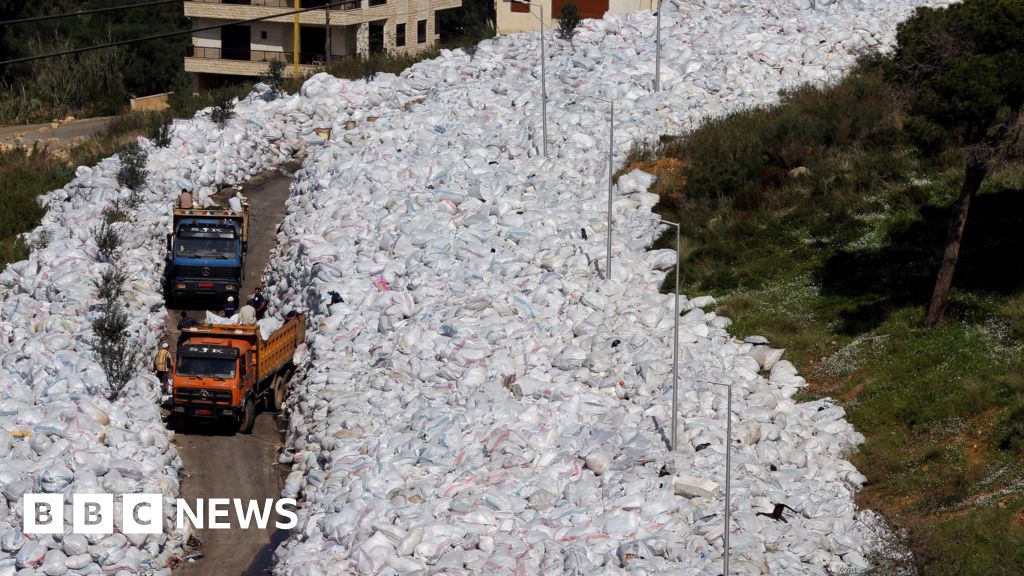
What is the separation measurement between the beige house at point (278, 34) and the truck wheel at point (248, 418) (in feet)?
114

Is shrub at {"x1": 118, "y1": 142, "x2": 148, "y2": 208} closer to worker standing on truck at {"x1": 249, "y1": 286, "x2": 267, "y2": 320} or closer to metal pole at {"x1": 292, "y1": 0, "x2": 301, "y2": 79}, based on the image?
worker standing on truck at {"x1": 249, "y1": 286, "x2": 267, "y2": 320}

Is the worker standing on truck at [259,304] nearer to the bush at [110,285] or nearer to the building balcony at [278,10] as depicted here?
the bush at [110,285]

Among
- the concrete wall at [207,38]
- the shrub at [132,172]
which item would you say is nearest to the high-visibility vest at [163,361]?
the shrub at [132,172]

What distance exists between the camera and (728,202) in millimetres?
41906

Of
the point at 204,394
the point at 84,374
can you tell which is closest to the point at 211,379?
the point at 204,394

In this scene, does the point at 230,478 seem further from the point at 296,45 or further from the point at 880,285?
the point at 296,45

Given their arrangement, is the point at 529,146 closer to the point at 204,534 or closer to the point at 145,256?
the point at 145,256

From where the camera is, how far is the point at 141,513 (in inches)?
1053

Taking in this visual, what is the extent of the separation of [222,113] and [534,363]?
81.6 ft

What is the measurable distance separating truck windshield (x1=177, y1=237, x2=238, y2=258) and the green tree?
752 inches

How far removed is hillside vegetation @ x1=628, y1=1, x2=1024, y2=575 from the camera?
26.4 m

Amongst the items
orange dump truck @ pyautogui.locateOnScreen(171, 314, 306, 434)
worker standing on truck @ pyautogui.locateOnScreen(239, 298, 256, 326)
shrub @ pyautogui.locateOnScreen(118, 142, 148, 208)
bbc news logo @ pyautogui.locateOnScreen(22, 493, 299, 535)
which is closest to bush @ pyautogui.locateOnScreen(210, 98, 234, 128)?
shrub @ pyautogui.locateOnScreen(118, 142, 148, 208)

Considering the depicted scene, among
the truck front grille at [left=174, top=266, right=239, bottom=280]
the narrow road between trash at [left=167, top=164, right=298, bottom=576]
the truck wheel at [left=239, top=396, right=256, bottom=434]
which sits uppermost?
the truck front grille at [left=174, top=266, right=239, bottom=280]

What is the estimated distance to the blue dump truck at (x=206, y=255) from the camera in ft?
122
